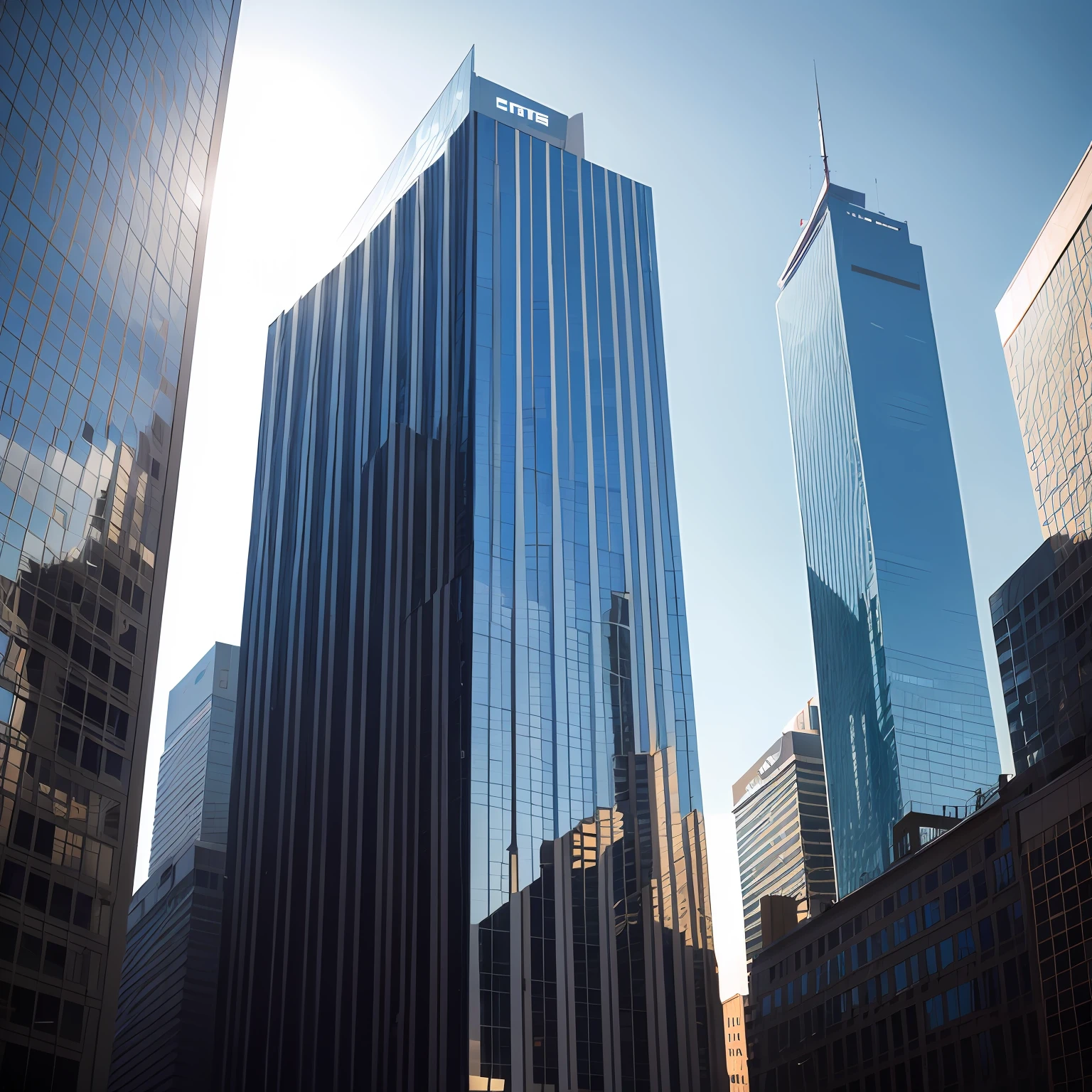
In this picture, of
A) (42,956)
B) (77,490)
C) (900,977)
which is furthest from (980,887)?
(77,490)

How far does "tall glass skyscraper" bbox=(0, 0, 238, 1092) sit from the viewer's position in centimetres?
5066

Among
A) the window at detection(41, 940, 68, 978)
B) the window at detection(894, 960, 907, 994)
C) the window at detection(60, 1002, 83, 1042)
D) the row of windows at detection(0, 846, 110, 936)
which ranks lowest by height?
the window at detection(60, 1002, 83, 1042)

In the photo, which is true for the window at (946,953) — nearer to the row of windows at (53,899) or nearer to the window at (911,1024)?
the window at (911,1024)

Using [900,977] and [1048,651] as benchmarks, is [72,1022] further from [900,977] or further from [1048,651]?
[1048,651]

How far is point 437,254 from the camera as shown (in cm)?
11788

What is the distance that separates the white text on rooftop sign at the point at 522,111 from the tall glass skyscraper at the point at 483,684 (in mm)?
257

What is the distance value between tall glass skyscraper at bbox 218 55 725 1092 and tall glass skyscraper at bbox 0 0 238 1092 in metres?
31.8

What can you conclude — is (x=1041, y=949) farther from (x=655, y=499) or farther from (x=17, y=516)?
(x=17, y=516)

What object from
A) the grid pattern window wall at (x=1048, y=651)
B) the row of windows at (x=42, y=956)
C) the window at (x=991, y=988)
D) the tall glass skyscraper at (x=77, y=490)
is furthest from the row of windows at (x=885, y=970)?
the row of windows at (x=42, y=956)

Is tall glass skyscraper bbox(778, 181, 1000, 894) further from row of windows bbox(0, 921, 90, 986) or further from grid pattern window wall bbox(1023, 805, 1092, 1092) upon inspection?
row of windows bbox(0, 921, 90, 986)

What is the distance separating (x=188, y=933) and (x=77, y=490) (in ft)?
402

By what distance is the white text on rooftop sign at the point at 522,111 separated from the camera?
123562 millimetres

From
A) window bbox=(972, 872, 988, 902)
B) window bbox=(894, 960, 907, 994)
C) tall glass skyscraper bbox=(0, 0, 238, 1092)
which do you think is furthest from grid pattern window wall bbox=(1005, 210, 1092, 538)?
tall glass skyscraper bbox=(0, 0, 238, 1092)

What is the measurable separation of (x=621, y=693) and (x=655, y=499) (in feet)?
65.6
